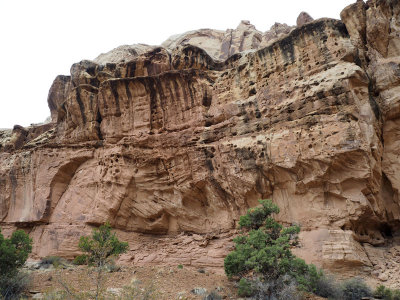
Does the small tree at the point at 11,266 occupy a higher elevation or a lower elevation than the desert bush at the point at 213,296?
higher

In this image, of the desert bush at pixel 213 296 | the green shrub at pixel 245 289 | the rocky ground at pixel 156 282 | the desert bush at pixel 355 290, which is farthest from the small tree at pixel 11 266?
the desert bush at pixel 355 290

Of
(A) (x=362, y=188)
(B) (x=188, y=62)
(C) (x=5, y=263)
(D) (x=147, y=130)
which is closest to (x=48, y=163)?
(D) (x=147, y=130)

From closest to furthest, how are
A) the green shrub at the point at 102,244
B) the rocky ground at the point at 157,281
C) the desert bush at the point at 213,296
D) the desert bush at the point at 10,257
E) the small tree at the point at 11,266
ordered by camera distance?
the desert bush at the point at 213,296 < the small tree at the point at 11,266 < the rocky ground at the point at 157,281 < the desert bush at the point at 10,257 < the green shrub at the point at 102,244

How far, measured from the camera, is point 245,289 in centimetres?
1167

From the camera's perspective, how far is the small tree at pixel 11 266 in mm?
12000

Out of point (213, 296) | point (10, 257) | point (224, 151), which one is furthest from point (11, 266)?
point (224, 151)

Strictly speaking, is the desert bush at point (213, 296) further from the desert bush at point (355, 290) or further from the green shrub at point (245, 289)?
the desert bush at point (355, 290)

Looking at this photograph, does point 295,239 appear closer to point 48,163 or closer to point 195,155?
point 195,155

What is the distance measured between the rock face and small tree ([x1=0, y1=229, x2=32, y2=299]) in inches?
216

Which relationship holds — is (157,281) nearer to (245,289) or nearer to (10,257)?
(245,289)

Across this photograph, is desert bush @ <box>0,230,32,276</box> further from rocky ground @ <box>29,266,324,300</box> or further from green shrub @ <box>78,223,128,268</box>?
green shrub @ <box>78,223,128,268</box>

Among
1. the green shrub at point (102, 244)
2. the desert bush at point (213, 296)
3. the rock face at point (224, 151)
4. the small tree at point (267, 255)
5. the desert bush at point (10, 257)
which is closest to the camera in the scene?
the small tree at point (267, 255)

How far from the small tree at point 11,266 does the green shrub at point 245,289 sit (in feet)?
27.4

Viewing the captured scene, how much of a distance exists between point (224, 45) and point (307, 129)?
28.5 metres
